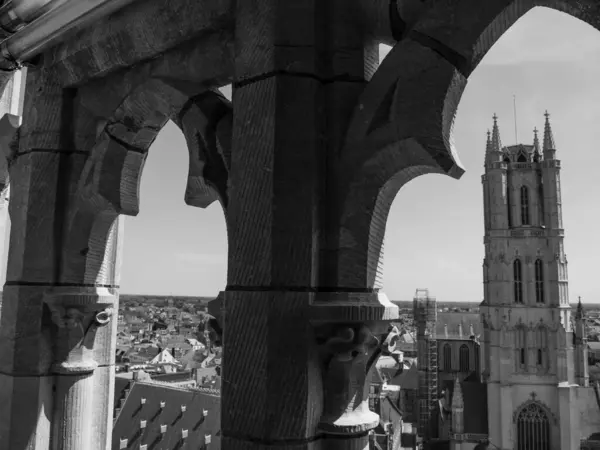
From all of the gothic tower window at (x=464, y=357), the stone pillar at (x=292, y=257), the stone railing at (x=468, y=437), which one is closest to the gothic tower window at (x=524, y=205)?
the stone railing at (x=468, y=437)

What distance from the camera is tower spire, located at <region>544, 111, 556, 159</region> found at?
118ft

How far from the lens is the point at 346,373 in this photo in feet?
5.78

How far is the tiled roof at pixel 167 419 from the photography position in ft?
65.8

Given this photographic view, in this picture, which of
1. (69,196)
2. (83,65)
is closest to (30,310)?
(69,196)

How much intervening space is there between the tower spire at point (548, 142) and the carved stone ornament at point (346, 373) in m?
38.0

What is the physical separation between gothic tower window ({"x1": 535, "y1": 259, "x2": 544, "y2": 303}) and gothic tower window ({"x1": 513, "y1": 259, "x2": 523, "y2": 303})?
0.92 m

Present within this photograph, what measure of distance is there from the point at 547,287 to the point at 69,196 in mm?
36879

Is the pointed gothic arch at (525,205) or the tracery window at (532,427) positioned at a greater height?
the pointed gothic arch at (525,205)

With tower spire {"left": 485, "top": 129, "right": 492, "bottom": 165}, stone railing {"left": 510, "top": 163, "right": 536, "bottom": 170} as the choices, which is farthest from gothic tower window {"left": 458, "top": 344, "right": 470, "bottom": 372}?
tower spire {"left": 485, "top": 129, "right": 492, "bottom": 165}

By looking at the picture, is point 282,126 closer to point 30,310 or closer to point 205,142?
point 205,142

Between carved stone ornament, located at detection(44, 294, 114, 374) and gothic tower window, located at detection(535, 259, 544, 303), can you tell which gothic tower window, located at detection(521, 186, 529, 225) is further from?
carved stone ornament, located at detection(44, 294, 114, 374)

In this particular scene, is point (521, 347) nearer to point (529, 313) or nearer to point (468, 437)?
point (529, 313)

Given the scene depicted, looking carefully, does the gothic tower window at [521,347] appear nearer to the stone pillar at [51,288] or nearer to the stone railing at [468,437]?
the stone railing at [468,437]

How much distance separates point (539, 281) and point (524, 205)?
4.93 m
